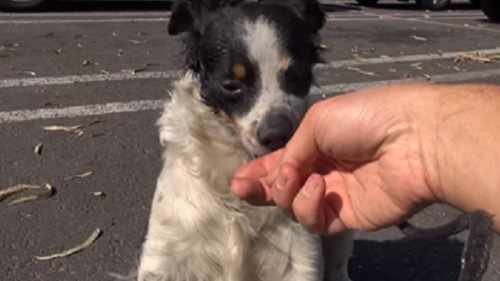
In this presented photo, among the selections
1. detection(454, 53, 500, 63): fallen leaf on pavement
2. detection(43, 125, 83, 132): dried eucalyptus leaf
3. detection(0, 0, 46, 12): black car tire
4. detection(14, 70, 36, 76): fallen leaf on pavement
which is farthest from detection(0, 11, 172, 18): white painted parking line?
detection(43, 125, 83, 132): dried eucalyptus leaf

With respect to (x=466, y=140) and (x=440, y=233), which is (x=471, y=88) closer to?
(x=466, y=140)

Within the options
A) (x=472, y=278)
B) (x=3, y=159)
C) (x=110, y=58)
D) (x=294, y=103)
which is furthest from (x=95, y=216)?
(x=110, y=58)

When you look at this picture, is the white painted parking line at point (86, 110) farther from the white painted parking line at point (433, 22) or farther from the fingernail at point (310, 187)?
the white painted parking line at point (433, 22)

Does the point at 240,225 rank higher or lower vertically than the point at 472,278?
lower

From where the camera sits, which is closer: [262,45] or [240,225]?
[240,225]

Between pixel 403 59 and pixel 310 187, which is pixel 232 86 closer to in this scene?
pixel 310 187

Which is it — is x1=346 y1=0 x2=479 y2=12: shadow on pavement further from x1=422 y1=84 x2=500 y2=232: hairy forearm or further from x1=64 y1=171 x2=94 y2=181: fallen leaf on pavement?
x1=422 y1=84 x2=500 y2=232: hairy forearm

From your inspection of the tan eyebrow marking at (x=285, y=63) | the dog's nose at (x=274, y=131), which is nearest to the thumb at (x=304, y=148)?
the dog's nose at (x=274, y=131)
